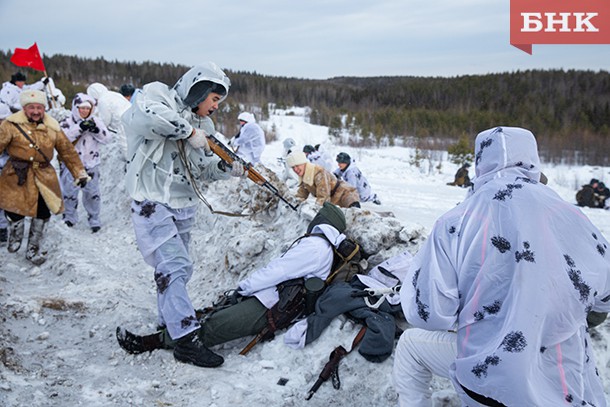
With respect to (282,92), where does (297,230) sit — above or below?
below

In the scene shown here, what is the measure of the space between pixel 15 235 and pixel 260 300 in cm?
369

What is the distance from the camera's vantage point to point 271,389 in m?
2.94

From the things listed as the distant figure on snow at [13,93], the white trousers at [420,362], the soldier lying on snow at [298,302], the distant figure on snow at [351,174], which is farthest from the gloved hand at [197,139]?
the distant figure on snow at [13,93]

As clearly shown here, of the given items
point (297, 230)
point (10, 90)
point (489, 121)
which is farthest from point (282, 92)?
point (297, 230)

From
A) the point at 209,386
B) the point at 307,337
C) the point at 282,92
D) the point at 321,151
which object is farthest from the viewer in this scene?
the point at 282,92

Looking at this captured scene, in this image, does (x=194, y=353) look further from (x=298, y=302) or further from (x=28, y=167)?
(x=28, y=167)

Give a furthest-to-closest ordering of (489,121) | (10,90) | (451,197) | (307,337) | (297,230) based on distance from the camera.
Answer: (489,121) < (451,197) < (10,90) < (297,230) < (307,337)

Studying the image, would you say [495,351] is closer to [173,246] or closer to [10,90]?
[173,246]

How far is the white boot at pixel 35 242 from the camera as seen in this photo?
523 centimetres

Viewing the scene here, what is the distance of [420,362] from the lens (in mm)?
2189

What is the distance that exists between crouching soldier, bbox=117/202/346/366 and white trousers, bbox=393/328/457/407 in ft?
4.28

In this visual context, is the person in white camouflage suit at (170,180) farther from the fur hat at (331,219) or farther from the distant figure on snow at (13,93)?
the distant figure on snow at (13,93)

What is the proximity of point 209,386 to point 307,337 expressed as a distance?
28.6 inches

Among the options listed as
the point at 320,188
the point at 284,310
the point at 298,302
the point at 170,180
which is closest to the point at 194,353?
the point at 284,310
